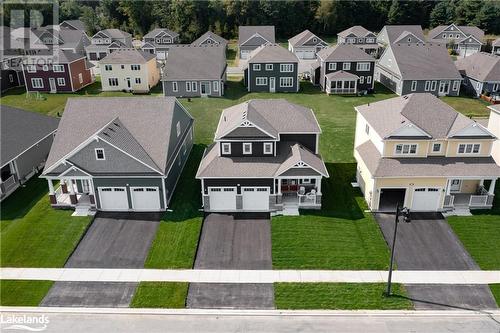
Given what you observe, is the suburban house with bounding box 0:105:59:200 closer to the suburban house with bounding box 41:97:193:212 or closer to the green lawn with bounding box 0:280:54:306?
the suburban house with bounding box 41:97:193:212

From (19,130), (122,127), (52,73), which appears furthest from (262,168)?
(52,73)

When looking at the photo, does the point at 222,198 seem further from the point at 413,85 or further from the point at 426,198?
the point at 413,85

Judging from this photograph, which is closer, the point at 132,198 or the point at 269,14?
the point at 132,198

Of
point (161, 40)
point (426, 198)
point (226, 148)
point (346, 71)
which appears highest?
point (161, 40)

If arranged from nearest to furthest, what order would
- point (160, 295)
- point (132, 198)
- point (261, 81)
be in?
point (160, 295)
point (132, 198)
point (261, 81)

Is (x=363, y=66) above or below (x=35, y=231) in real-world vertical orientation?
above

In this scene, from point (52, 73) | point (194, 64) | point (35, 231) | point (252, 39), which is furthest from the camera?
point (252, 39)

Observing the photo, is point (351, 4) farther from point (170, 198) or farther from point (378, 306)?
point (378, 306)

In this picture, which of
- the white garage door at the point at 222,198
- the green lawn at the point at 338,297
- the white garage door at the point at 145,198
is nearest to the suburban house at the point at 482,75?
the white garage door at the point at 222,198
